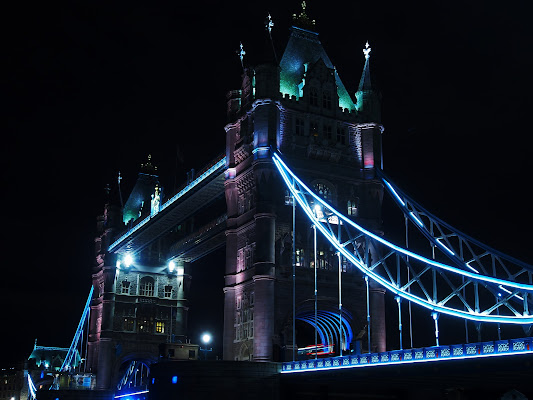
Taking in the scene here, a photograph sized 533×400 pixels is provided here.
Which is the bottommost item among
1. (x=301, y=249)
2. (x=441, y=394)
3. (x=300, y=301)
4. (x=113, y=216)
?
(x=441, y=394)

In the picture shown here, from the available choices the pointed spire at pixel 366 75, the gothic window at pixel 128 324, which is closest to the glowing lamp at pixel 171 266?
the gothic window at pixel 128 324

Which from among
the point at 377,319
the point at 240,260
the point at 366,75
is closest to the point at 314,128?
the point at 366,75

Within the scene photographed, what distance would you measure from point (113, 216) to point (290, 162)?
42.8 metres

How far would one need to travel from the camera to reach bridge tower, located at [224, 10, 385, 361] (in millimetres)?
46656

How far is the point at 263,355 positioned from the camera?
44562mm

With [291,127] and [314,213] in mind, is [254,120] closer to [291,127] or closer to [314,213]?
[291,127]

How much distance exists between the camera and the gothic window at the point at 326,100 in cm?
5196

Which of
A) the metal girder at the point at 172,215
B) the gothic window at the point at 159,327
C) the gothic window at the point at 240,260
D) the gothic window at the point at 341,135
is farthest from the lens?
the gothic window at the point at 159,327

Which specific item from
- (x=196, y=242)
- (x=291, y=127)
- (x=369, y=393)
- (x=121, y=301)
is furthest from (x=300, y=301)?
(x=121, y=301)

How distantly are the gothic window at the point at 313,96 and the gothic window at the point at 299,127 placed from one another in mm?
1570

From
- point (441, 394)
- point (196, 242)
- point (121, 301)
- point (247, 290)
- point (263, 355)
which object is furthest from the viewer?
point (121, 301)

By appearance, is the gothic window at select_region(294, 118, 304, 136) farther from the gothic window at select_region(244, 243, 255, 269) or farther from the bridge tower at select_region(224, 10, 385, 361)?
the gothic window at select_region(244, 243, 255, 269)

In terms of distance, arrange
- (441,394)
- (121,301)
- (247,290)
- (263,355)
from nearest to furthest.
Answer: (441,394) < (263,355) < (247,290) < (121,301)

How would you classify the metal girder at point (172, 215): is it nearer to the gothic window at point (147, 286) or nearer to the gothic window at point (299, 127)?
the gothic window at point (147, 286)
